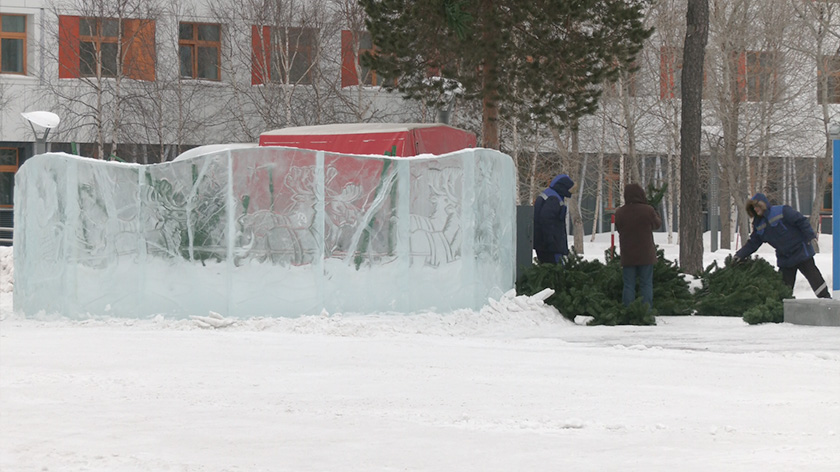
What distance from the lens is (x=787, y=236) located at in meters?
15.3

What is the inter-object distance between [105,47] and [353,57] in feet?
24.6

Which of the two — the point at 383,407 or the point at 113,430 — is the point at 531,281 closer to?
the point at 383,407

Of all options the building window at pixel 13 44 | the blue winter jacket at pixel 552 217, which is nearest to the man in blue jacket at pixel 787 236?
the blue winter jacket at pixel 552 217

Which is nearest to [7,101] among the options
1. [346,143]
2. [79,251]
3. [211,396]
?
[346,143]

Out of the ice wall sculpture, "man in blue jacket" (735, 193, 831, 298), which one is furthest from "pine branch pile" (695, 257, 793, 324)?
the ice wall sculpture

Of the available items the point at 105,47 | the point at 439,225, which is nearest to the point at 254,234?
the point at 439,225

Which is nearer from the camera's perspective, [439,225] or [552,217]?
[439,225]

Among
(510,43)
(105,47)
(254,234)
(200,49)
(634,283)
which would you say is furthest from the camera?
(200,49)

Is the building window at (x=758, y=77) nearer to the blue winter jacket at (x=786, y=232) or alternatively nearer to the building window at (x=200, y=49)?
the building window at (x=200, y=49)

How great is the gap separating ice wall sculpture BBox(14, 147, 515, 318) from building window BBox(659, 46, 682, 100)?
24.8 m

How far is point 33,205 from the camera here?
14.2 meters

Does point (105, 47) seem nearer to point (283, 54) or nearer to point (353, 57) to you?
point (283, 54)

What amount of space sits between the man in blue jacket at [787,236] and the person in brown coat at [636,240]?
73.9 inches

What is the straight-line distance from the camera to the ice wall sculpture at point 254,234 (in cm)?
1330
